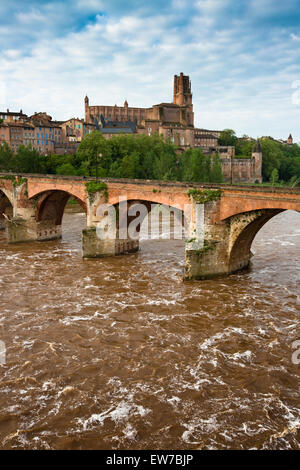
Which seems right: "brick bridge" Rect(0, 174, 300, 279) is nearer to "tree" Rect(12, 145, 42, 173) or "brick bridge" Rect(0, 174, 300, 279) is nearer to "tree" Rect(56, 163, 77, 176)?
"tree" Rect(56, 163, 77, 176)

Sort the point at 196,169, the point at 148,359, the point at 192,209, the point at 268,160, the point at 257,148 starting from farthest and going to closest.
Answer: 1. the point at 268,160
2. the point at 257,148
3. the point at 196,169
4. the point at 192,209
5. the point at 148,359

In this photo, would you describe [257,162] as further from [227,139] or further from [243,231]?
[243,231]

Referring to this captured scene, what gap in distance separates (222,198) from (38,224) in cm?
2130

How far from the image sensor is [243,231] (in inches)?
929

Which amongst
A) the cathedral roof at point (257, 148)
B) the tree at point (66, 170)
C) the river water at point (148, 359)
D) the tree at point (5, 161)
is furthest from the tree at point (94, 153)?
the river water at point (148, 359)

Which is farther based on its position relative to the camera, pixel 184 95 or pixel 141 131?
pixel 184 95

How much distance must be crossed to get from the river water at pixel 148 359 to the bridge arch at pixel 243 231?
1130 millimetres

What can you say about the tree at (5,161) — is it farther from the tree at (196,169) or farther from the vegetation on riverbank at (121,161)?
the tree at (196,169)

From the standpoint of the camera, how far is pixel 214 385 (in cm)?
1389

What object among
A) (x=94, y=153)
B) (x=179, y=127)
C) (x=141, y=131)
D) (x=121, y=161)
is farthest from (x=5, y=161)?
(x=179, y=127)

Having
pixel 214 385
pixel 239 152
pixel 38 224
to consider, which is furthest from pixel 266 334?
pixel 239 152

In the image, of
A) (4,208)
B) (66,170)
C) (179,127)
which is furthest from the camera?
(179,127)

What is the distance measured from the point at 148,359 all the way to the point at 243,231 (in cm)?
1121

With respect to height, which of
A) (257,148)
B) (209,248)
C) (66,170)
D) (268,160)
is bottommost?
(209,248)
